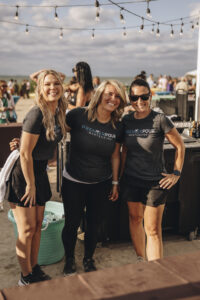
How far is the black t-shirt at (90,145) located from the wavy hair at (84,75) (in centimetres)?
203


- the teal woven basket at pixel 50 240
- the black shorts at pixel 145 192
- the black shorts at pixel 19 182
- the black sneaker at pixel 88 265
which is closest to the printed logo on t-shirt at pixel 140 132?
the black shorts at pixel 145 192

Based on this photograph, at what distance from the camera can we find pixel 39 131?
7.98 ft

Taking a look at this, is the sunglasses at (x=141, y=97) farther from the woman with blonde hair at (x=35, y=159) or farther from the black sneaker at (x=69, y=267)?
the black sneaker at (x=69, y=267)

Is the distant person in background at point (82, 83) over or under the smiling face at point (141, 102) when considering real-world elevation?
over

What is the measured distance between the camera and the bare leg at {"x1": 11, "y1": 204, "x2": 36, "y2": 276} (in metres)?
2.62

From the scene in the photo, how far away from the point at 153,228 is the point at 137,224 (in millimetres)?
235

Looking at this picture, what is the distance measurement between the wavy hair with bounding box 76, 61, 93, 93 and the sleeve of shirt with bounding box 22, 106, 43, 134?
243cm

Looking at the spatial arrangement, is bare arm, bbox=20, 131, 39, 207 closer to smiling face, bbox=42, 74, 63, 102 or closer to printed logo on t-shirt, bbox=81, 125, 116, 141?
smiling face, bbox=42, 74, 63, 102

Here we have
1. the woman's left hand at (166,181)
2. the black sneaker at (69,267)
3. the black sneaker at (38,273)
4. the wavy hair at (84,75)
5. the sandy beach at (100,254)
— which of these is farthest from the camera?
the wavy hair at (84,75)

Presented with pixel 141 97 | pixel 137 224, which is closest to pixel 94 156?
pixel 141 97

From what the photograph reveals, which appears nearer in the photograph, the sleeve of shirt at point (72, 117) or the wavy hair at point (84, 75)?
the sleeve of shirt at point (72, 117)

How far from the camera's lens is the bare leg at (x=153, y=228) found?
2.78 m

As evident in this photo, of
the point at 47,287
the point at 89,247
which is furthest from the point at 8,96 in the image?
the point at 47,287

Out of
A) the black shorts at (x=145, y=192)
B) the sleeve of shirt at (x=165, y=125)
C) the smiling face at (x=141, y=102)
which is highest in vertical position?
the smiling face at (x=141, y=102)
